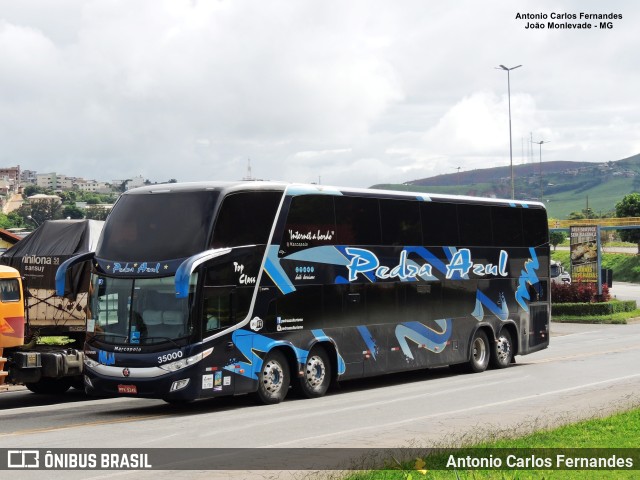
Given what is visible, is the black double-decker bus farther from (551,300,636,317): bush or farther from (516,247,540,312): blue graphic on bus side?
(551,300,636,317): bush

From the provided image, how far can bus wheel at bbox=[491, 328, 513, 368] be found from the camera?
2698 cm

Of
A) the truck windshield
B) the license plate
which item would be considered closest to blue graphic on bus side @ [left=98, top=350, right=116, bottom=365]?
the truck windshield

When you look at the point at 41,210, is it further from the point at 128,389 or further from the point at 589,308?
the point at 128,389

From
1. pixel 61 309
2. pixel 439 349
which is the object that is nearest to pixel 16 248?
pixel 61 309

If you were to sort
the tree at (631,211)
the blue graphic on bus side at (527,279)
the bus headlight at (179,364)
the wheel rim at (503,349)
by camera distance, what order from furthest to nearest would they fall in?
the tree at (631,211) → the blue graphic on bus side at (527,279) → the wheel rim at (503,349) → the bus headlight at (179,364)

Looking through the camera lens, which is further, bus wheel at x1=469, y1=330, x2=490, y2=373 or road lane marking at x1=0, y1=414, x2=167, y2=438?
bus wheel at x1=469, y1=330, x2=490, y2=373

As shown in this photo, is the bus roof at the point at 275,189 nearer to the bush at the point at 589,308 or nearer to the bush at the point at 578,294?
the bush at the point at 589,308

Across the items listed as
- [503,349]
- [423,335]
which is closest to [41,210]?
[503,349]

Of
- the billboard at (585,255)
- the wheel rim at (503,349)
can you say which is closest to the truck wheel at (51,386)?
the wheel rim at (503,349)

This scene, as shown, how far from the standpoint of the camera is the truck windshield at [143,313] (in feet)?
60.1

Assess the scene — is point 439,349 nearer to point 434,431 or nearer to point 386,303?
point 386,303

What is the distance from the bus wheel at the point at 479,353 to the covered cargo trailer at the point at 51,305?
9.48 metres

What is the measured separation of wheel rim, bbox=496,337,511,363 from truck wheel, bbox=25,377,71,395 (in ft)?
35.1

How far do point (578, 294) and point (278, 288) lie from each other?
38095 mm
